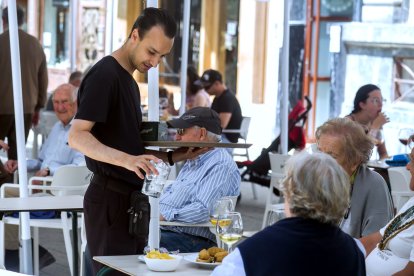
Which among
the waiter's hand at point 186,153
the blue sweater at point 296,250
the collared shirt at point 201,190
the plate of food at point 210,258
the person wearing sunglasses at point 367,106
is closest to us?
the blue sweater at point 296,250

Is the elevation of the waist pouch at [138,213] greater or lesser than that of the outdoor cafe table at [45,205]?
greater

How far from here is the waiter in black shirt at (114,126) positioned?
159 inches

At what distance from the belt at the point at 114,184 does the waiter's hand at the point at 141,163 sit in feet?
1.21

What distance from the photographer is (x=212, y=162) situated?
5.32 m

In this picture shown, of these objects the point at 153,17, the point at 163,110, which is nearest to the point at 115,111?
the point at 153,17

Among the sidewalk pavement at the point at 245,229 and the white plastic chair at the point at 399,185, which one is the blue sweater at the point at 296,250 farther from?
the sidewalk pavement at the point at 245,229

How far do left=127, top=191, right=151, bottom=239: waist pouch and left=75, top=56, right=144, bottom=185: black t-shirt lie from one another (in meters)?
0.08

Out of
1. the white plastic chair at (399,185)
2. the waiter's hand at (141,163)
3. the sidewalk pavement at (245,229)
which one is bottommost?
the sidewalk pavement at (245,229)

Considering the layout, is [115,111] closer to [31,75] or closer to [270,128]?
[31,75]

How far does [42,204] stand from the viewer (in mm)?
5309

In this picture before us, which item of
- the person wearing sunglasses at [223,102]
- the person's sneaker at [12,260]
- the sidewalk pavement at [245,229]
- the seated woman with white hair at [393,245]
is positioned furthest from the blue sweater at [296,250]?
the person wearing sunglasses at [223,102]

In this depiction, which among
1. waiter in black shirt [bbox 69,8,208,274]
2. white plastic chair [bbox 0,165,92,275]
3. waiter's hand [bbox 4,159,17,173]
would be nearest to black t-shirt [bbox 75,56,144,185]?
waiter in black shirt [bbox 69,8,208,274]

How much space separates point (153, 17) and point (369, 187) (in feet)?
3.91

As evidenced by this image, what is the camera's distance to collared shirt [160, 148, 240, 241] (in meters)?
5.20
